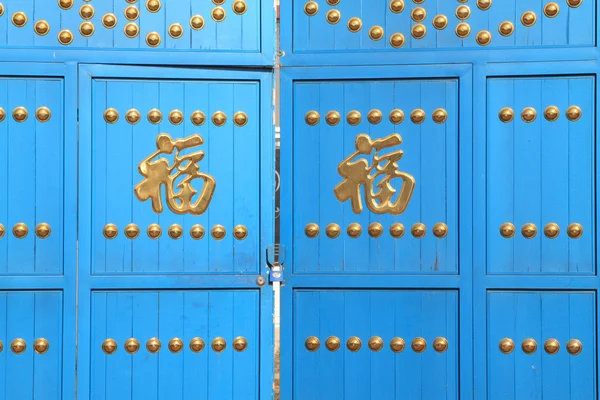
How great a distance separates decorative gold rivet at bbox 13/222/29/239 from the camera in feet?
12.2

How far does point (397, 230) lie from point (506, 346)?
2.47 ft

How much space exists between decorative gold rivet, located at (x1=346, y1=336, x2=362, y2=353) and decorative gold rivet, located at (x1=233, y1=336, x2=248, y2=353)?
1.65 ft

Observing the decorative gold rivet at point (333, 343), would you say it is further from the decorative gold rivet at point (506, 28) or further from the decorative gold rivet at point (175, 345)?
the decorative gold rivet at point (506, 28)

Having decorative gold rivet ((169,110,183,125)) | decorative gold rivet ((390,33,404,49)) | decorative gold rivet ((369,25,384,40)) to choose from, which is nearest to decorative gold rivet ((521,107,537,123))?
decorative gold rivet ((390,33,404,49))

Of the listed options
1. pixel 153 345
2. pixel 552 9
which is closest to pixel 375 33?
pixel 552 9

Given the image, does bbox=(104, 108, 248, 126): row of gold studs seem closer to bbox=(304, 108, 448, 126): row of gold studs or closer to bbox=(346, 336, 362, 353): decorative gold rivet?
bbox=(304, 108, 448, 126): row of gold studs

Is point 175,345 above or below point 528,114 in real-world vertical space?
below

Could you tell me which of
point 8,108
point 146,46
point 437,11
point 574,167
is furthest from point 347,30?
point 8,108

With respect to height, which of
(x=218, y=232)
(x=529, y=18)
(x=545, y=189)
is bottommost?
(x=218, y=232)

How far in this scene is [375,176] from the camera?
3.77 metres

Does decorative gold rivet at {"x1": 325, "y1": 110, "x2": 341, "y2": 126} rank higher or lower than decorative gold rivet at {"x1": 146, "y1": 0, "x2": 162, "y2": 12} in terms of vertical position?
lower

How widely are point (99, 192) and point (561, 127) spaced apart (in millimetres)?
2234

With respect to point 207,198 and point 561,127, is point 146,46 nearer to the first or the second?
point 207,198

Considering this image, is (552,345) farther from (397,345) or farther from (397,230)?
(397,230)
